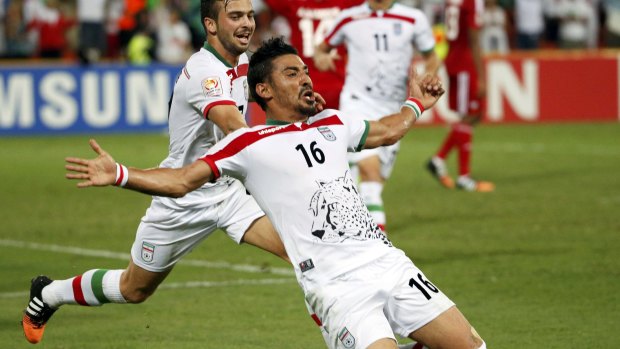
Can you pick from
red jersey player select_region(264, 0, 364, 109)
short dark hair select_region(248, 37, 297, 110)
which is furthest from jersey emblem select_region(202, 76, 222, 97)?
red jersey player select_region(264, 0, 364, 109)

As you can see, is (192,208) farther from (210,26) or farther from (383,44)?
(383,44)

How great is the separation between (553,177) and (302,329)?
30.9 feet

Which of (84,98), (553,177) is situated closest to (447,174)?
(553,177)

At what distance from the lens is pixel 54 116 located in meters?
23.5

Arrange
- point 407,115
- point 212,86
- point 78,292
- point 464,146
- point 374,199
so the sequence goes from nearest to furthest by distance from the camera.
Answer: point 407,115 < point 212,86 < point 78,292 < point 374,199 < point 464,146

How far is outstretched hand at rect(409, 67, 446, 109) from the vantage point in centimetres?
697

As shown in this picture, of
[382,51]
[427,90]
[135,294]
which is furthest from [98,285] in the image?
[382,51]

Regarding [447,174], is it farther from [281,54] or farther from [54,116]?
[281,54]

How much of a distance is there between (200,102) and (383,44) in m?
4.44

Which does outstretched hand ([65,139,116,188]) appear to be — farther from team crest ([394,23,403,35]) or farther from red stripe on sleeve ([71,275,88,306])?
team crest ([394,23,403,35])

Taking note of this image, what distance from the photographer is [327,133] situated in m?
6.39

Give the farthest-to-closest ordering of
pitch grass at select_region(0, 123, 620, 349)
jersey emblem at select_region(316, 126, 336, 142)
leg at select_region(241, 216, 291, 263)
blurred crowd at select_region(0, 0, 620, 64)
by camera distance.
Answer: blurred crowd at select_region(0, 0, 620, 64) < pitch grass at select_region(0, 123, 620, 349) < leg at select_region(241, 216, 291, 263) < jersey emblem at select_region(316, 126, 336, 142)

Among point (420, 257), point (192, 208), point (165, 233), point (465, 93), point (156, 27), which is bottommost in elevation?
point (156, 27)

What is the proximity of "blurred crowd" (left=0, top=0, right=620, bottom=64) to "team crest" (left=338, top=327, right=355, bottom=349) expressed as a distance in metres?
18.0
